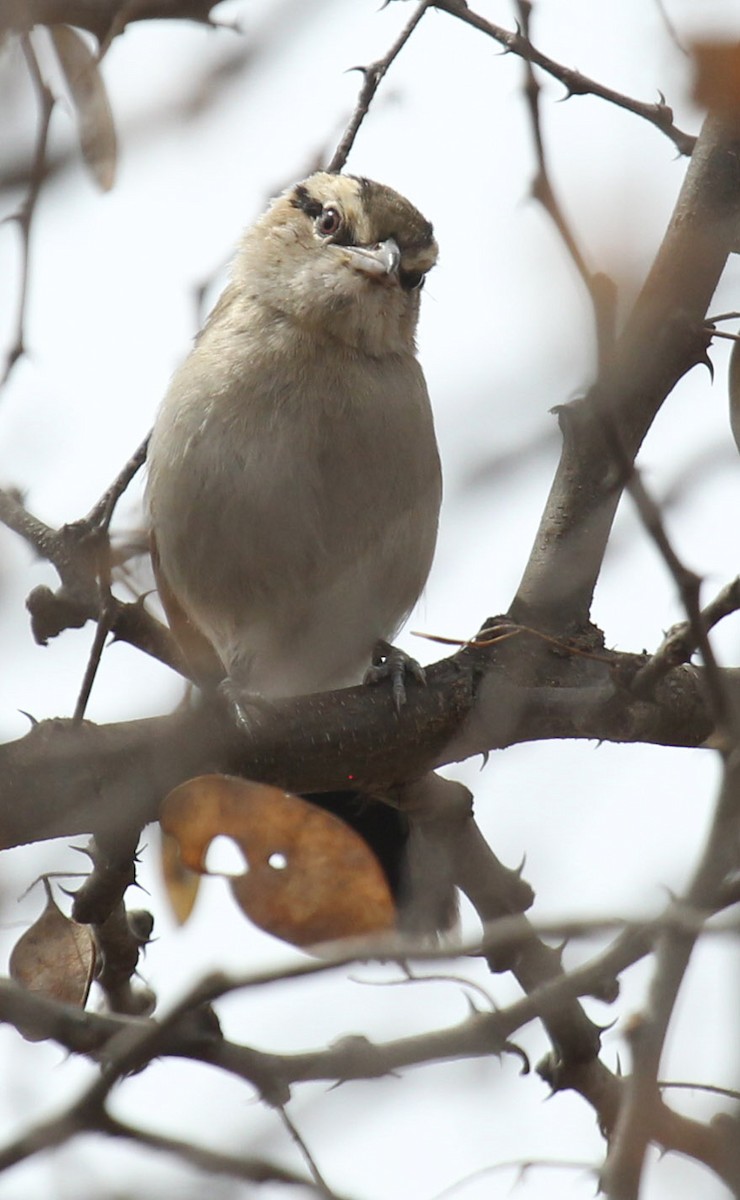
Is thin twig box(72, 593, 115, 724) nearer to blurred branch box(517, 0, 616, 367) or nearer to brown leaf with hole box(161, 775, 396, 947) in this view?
brown leaf with hole box(161, 775, 396, 947)

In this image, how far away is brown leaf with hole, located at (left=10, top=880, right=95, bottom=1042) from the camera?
12.0 ft

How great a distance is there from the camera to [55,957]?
3709 mm

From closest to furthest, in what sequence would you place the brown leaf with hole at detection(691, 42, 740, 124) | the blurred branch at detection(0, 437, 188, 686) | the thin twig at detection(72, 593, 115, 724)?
the brown leaf with hole at detection(691, 42, 740, 124)
the thin twig at detection(72, 593, 115, 724)
the blurred branch at detection(0, 437, 188, 686)

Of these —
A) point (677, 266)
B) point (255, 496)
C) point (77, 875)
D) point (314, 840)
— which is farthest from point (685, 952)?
point (255, 496)

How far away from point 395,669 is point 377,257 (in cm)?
157

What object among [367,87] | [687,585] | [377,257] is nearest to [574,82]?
[367,87]

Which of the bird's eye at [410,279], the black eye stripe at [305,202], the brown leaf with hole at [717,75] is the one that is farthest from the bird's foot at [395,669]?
the brown leaf with hole at [717,75]

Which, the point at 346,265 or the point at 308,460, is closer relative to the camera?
the point at 308,460

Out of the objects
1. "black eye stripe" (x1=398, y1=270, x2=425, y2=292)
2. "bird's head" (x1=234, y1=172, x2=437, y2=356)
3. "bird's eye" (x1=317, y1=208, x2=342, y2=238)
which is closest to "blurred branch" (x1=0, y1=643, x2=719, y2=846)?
"bird's head" (x1=234, y1=172, x2=437, y2=356)

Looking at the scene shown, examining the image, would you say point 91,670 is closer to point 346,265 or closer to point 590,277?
point 590,277

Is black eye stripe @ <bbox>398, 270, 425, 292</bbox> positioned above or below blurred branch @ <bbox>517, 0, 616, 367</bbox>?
above

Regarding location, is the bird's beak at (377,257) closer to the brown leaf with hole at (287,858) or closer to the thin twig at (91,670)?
the thin twig at (91,670)

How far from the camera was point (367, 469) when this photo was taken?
4.97m

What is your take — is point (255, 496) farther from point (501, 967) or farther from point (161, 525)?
point (501, 967)
